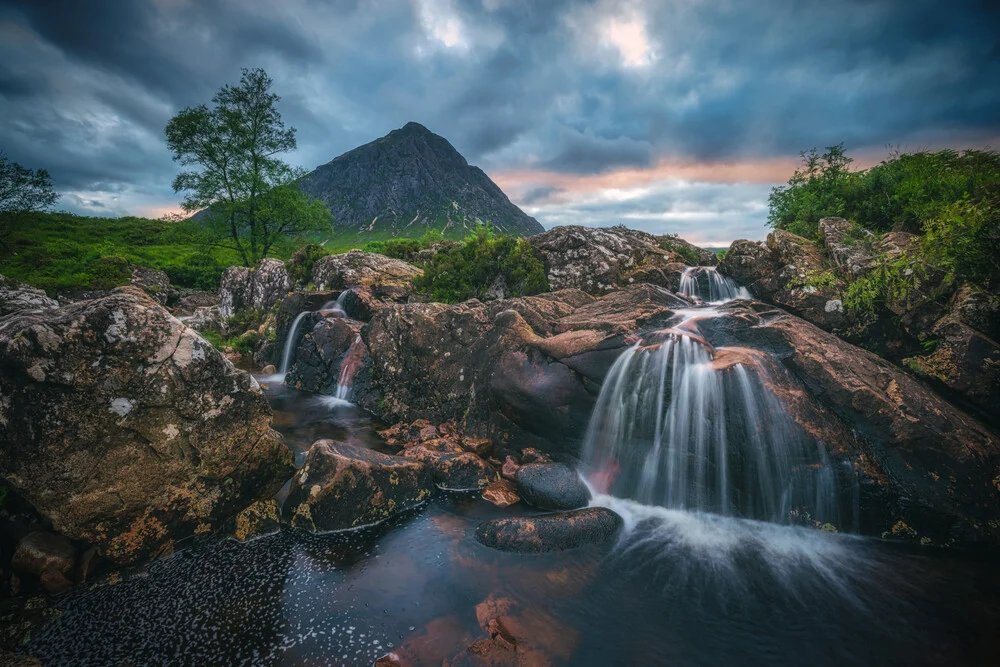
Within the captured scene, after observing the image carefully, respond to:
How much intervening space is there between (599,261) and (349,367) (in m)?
14.6

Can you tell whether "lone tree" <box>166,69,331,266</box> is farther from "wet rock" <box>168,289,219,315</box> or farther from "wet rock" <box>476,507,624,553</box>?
"wet rock" <box>476,507,624,553</box>

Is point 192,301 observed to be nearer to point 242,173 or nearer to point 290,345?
point 242,173

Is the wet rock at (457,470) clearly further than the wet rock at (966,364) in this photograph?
Yes

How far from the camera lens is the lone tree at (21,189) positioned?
30.8 meters

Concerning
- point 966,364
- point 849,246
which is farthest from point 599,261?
point 966,364

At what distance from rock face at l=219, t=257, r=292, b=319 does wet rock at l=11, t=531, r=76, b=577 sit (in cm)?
2380

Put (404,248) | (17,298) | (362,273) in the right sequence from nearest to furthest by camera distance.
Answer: (17,298)
(362,273)
(404,248)

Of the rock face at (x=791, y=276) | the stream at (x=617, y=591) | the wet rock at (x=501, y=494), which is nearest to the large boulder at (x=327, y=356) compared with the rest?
the wet rock at (x=501, y=494)

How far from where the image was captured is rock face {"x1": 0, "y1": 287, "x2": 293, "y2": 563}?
581cm

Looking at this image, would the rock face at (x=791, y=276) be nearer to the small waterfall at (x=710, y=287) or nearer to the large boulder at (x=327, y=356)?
the small waterfall at (x=710, y=287)

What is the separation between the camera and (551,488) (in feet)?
29.7

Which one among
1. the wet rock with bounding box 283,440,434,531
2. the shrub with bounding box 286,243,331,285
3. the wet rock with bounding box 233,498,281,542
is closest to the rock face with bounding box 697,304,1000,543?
the wet rock with bounding box 283,440,434,531

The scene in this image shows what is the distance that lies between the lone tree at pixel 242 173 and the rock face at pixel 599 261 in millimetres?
26162

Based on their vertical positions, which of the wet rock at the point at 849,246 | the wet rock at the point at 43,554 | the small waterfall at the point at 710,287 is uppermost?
the wet rock at the point at 849,246
